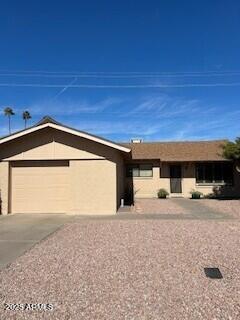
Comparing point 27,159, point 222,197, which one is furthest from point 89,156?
point 222,197

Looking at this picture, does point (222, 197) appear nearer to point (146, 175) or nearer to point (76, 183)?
point (146, 175)

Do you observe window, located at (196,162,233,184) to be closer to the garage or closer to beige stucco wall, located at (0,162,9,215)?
the garage

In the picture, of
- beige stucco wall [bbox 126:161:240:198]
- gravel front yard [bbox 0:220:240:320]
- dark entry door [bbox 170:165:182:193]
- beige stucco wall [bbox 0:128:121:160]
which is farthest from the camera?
dark entry door [bbox 170:165:182:193]

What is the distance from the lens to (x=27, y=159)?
1689cm

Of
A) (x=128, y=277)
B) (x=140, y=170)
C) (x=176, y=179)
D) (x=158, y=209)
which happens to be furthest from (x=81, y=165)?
(x=176, y=179)

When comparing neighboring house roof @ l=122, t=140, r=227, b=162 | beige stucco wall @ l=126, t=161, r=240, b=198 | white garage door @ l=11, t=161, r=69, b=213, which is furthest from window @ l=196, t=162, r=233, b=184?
white garage door @ l=11, t=161, r=69, b=213

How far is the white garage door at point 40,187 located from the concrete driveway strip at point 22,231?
3.18ft

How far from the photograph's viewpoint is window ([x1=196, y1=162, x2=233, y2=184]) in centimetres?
2648

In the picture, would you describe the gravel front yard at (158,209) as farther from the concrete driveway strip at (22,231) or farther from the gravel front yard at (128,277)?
the gravel front yard at (128,277)

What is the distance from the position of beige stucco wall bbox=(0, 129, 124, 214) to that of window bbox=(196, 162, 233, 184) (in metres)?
11.7

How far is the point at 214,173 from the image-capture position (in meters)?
26.7

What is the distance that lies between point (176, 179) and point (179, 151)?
218 centimetres

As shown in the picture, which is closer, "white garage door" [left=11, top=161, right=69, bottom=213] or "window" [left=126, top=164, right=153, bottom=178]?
"white garage door" [left=11, top=161, right=69, bottom=213]

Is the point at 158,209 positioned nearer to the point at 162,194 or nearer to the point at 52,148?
the point at 52,148
